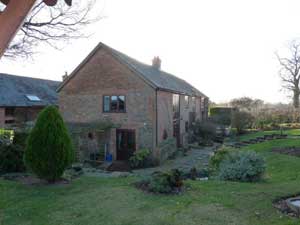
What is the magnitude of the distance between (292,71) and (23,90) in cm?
3884

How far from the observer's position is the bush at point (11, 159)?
12508 millimetres

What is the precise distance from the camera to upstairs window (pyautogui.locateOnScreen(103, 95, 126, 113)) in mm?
19531

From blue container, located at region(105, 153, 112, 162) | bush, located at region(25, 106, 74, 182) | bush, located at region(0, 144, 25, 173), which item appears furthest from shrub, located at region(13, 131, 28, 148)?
blue container, located at region(105, 153, 112, 162)

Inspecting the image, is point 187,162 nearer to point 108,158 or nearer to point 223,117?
point 108,158

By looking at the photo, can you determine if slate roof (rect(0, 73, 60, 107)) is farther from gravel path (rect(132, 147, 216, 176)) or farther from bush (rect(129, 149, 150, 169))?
gravel path (rect(132, 147, 216, 176))

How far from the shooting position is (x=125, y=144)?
63.7 feet

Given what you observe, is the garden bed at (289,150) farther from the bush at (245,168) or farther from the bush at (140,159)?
the bush at (140,159)

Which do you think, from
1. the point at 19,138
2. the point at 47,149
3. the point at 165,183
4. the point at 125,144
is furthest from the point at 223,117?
the point at 47,149

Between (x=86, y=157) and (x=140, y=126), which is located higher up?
(x=140, y=126)

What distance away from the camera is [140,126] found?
19.0 metres

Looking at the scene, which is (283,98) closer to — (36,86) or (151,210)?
(36,86)

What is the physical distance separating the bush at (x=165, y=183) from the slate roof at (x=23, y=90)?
2317 cm

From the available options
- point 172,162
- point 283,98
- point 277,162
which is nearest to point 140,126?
point 172,162

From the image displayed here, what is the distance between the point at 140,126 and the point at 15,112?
647 inches
